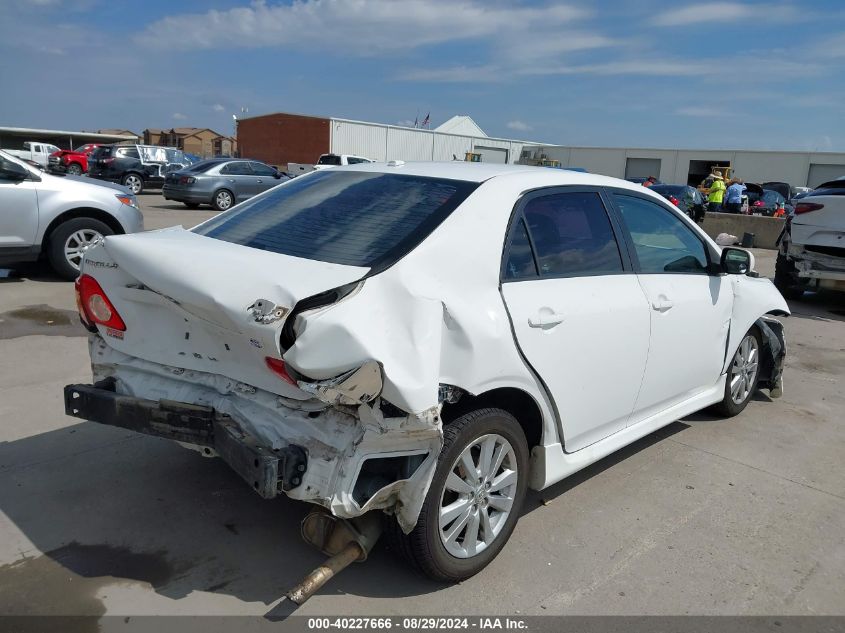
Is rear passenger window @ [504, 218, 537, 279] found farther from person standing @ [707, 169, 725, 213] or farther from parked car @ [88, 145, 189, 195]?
parked car @ [88, 145, 189, 195]

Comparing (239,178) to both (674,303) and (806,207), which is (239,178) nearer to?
(806,207)

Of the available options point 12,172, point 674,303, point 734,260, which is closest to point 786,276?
point 734,260

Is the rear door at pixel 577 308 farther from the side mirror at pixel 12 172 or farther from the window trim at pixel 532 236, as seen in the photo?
the side mirror at pixel 12 172

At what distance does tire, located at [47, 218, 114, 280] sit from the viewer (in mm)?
8445

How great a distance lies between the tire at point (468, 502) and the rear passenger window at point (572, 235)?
799mm

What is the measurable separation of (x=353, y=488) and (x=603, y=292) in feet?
5.52

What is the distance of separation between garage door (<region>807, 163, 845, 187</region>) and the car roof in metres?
44.3

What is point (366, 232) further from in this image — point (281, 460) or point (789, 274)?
point (789, 274)

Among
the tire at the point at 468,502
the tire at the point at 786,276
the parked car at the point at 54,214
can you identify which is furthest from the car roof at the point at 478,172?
the tire at the point at 786,276

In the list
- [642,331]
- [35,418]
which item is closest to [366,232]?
[642,331]

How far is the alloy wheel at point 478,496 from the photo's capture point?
9.46 feet

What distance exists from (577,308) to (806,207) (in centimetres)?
789

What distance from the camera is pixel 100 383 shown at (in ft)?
10.5

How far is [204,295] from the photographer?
2.56 meters
